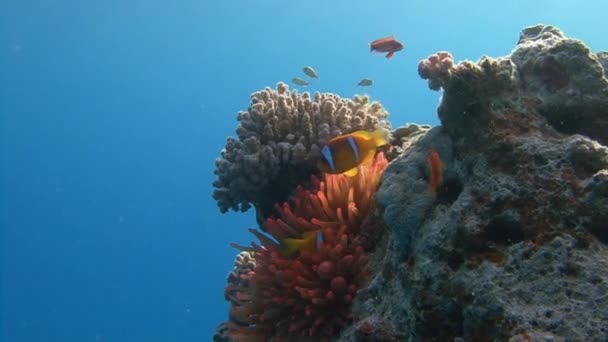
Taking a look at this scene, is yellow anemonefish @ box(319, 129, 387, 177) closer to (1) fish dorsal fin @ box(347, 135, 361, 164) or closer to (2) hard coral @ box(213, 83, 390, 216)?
(1) fish dorsal fin @ box(347, 135, 361, 164)

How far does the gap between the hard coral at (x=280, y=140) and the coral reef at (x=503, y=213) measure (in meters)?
1.82

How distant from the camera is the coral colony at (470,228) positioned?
2236 millimetres

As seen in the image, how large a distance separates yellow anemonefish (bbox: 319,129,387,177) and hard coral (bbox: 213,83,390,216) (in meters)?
1.67

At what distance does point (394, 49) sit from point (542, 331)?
6.66 m

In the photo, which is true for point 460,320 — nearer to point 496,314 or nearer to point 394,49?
point 496,314

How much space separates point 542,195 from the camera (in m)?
2.53

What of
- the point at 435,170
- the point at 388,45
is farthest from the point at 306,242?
the point at 388,45

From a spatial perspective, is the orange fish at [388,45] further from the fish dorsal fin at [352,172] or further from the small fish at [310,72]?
the fish dorsal fin at [352,172]

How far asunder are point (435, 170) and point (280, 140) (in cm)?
271

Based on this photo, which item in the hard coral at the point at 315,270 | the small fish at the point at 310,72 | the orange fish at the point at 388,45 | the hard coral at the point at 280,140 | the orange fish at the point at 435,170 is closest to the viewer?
the orange fish at the point at 435,170

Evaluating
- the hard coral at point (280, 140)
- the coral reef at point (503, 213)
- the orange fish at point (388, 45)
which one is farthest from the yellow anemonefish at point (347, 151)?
the orange fish at point (388, 45)

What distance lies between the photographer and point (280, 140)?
17.8 ft

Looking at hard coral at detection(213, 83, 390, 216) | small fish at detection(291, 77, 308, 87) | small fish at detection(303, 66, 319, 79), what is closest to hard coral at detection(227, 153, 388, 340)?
hard coral at detection(213, 83, 390, 216)

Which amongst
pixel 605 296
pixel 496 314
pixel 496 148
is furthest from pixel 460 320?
pixel 496 148
